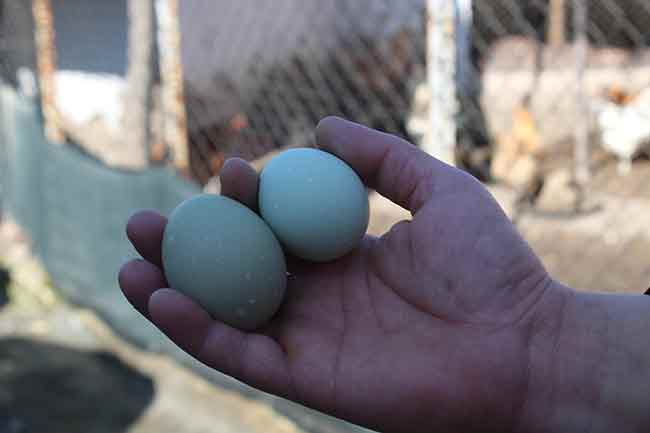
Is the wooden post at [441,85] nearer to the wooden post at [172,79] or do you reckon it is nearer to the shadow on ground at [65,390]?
the wooden post at [172,79]

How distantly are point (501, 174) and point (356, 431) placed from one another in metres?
2.12

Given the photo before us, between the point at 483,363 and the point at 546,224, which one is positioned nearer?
the point at 483,363

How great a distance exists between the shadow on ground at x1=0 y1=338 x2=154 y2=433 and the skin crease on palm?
5.83 ft

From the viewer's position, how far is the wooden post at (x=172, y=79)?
3168 millimetres

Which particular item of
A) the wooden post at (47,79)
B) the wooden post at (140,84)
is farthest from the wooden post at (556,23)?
the wooden post at (47,79)

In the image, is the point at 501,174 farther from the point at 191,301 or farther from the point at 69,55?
the point at 69,55

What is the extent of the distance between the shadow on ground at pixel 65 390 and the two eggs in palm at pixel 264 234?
5.84 feet

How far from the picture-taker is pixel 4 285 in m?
4.51

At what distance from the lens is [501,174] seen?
163 inches

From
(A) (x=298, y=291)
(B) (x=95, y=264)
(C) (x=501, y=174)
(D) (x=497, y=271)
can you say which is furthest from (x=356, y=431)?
(C) (x=501, y=174)

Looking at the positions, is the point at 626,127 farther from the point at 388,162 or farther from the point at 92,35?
the point at 92,35

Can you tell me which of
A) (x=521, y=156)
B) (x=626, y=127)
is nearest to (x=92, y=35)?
(x=521, y=156)

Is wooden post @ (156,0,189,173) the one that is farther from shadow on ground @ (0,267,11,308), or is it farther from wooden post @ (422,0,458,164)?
shadow on ground @ (0,267,11,308)

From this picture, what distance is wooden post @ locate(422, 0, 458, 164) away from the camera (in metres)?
2.54
